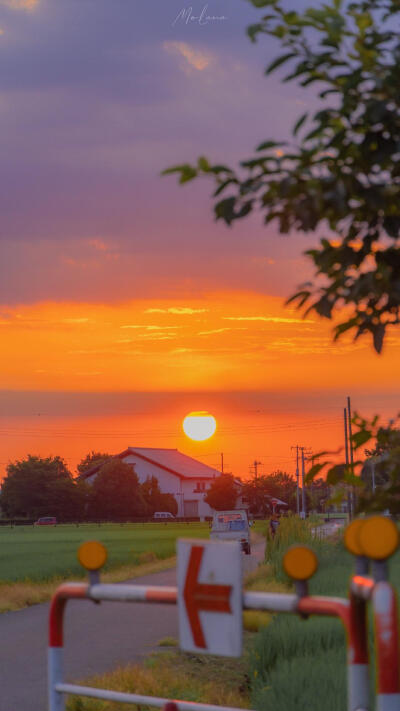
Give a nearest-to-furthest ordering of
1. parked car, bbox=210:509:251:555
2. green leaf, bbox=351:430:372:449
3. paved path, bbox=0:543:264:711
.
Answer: green leaf, bbox=351:430:372:449 < paved path, bbox=0:543:264:711 < parked car, bbox=210:509:251:555

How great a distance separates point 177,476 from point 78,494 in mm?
21615

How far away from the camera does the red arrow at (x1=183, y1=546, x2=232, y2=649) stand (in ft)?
11.1

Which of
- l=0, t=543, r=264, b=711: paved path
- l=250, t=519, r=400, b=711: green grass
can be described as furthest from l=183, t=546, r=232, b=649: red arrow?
l=0, t=543, r=264, b=711: paved path

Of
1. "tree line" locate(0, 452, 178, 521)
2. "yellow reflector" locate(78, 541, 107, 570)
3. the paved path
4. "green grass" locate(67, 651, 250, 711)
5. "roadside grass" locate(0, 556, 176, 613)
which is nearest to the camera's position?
"yellow reflector" locate(78, 541, 107, 570)

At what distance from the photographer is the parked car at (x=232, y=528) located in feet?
145

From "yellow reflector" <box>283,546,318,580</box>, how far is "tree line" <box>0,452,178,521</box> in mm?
116923

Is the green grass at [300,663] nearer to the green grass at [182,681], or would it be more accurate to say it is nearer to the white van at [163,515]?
the green grass at [182,681]

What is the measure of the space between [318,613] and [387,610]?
0.50 m

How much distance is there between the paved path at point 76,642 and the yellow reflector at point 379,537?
7417 millimetres

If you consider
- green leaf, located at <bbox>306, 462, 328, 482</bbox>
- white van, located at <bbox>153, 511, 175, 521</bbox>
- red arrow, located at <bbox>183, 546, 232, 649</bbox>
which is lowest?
white van, located at <bbox>153, 511, 175, 521</bbox>

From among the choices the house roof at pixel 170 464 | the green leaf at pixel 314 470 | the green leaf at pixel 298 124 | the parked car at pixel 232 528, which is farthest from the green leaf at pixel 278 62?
the house roof at pixel 170 464

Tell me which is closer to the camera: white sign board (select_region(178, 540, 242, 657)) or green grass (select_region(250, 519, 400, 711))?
white sign board (select_region(178, 540, 242, 657))

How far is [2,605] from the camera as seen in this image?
69.3 ft

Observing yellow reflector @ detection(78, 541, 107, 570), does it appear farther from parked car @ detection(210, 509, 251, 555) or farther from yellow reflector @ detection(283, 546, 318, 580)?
parked car @ detection(210, 509, 251, 555)
